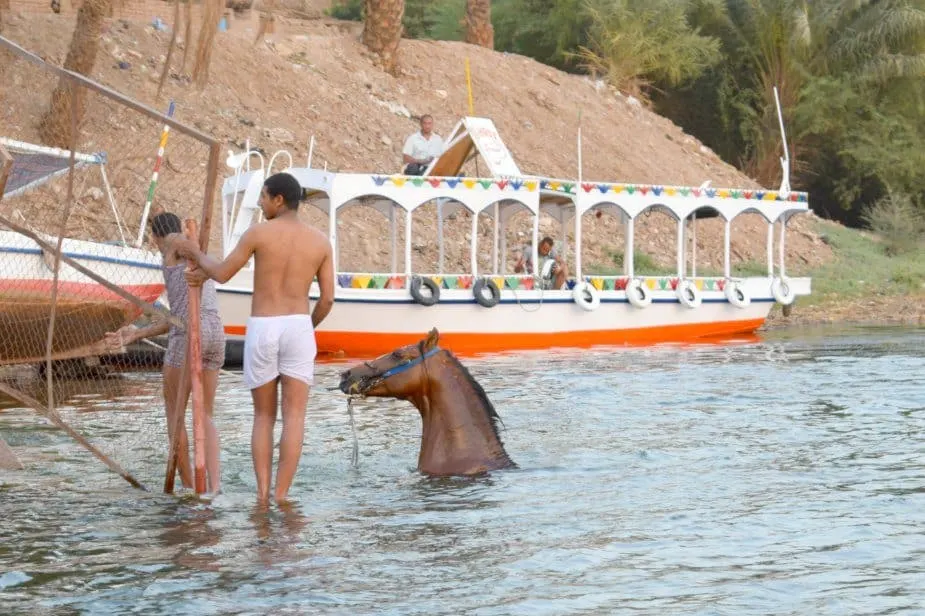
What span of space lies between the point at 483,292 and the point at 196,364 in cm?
1284

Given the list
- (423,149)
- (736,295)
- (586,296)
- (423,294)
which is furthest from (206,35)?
(736,295)

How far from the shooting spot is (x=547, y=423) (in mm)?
13359

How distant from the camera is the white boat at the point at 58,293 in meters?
11.5

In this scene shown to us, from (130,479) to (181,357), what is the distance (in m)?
0.87

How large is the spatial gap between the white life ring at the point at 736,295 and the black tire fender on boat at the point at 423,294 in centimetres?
583

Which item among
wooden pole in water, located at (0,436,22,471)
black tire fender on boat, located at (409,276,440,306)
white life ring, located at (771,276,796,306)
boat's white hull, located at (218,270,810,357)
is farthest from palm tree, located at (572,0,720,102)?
wooden pole in water, located at (0,436,22,471)

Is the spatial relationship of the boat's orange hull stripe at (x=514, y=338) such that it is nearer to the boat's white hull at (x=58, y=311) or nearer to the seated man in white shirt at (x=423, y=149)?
the seated man in white shirt at (x=423, y=149)

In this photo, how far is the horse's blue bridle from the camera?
9.77 meters

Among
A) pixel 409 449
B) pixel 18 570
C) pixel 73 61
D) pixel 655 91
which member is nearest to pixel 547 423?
pixel 409 449

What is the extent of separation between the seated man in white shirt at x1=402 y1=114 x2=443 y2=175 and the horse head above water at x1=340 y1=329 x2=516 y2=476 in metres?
12.8

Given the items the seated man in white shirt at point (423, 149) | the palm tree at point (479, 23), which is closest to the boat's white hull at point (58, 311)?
the seated man in white shirt at point (423, 149)

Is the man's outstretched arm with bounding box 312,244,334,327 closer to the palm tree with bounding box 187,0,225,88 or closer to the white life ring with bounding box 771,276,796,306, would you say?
the palm tree with bounding box 187,0,225,88

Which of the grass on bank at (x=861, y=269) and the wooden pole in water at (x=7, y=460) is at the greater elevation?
the grass on bank at (x=861, y=269)

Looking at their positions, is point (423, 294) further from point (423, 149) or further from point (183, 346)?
point (183, 346)
